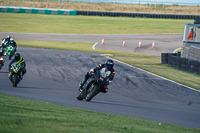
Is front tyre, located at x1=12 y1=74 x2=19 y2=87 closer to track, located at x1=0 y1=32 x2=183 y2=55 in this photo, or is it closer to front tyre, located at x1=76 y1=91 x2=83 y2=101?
front tyre, located at x1=76 y1=91 x2=83 y2=101

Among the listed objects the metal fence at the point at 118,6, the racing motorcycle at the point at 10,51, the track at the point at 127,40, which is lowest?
the track at the point at 127,40

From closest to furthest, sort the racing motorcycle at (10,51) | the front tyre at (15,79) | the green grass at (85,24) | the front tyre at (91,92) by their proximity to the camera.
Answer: the front tyre at (91,92) < the front tyre at (15,79) < the racing motorcycle at (10,51) < the green grass at (85,24)

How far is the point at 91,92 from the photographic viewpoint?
11117mm

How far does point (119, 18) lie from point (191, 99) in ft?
156

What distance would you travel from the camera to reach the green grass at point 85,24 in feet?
148

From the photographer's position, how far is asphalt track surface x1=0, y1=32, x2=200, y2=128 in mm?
10227

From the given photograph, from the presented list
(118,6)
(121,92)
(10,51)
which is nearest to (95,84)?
(121,92)

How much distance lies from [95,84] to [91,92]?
0.37m

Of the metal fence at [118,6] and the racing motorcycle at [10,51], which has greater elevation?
the metal fence at [118,6]

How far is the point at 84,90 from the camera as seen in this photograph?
1131 cm

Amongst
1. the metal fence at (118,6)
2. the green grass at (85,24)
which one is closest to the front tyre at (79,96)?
the green grass at (85,24)

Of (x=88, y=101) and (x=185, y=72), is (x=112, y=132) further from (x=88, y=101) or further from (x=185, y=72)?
(x=185, y=72)

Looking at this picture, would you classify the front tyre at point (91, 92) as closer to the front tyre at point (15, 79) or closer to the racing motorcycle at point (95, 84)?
the racing motorcycle at point (95, 84)

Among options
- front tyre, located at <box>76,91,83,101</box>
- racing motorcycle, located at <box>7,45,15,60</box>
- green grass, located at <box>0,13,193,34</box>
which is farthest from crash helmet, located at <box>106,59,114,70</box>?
green grass, located at <box>0,13,193,34</box>
